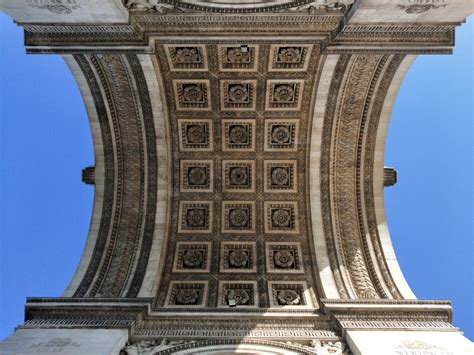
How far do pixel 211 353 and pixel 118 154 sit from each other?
6188 mm

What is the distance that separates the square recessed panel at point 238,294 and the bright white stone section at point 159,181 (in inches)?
67.0

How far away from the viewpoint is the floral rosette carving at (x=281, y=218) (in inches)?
487

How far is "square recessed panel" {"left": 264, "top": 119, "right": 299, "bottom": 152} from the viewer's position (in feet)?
39.8

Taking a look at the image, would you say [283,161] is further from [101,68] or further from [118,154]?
[101,68]

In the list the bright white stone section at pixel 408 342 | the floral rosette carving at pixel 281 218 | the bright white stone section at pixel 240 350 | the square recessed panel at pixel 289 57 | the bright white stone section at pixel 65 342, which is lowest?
the bright white stone section at pixel 240 350

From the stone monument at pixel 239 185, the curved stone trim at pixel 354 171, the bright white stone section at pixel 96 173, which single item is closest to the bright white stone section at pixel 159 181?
the stone monument at pixel 239 185

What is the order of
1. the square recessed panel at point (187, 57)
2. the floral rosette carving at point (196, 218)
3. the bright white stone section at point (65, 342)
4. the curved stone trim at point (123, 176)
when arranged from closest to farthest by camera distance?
the bright white stone section at point (65, 342), the curved stone trim at point (123, 176), the square recessed panel at point (187, 57), the floral rosette carving at point (196, 218)

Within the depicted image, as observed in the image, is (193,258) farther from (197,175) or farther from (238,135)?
(238,135)

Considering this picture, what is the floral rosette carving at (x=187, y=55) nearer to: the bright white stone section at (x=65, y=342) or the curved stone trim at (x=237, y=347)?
the bright white stone section at (x=65, y=342)

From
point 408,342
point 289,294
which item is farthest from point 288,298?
point 408,342

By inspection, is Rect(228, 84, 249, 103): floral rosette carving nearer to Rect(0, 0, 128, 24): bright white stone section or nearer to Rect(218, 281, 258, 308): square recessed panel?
Rect(218, 281, 258, 308): square recessed panel

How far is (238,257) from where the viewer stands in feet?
39.0

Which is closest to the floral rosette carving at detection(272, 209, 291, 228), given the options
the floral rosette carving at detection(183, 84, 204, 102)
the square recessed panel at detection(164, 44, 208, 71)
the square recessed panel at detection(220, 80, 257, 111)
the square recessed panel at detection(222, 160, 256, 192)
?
the square recessed panel at detection(222, 160, 256, 192)

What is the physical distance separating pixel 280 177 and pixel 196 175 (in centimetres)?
253
